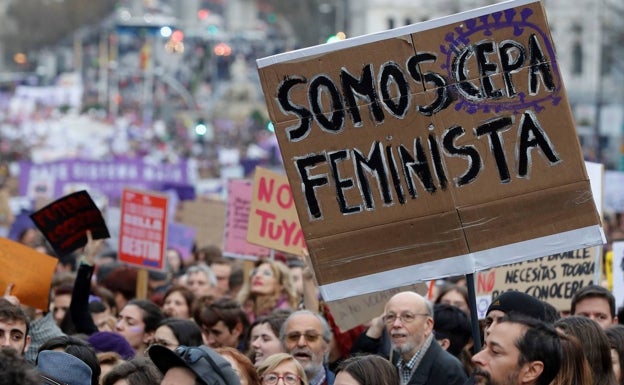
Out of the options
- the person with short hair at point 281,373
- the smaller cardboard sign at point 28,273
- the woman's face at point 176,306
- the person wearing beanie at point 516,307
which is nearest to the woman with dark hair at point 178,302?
the woman's face at point 176,306

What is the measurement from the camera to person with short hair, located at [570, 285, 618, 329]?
9305 mm

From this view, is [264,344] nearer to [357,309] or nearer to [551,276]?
[357,309]

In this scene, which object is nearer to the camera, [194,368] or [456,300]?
[194,368]

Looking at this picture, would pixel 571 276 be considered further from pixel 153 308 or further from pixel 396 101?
pixel 396 101

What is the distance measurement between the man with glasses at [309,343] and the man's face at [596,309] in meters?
1.33

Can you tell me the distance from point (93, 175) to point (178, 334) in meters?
17.5

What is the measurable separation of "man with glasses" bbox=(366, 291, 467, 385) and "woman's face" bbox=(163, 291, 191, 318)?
2.67m

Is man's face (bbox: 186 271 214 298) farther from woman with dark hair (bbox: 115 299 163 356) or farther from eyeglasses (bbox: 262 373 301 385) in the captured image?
eyeglasses (bbox: 262 373 301 385)

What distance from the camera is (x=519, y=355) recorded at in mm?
6188

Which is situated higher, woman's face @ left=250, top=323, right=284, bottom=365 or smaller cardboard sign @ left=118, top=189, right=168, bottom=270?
smaller cardboard sign @ left=118, top=189, right=168, bottom=270

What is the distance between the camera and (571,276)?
36.0 ft

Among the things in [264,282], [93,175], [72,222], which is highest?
[93,175]

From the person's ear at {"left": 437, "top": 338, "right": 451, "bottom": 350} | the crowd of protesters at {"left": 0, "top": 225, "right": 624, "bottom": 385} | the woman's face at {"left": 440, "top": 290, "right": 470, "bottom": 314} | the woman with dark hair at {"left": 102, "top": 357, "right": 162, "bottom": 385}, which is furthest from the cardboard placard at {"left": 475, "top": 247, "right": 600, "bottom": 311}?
the woman with dark hair at {"left": 102, "top": 357, "right": 162, "bottom": 385}

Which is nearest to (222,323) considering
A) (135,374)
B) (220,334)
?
(220,334)
